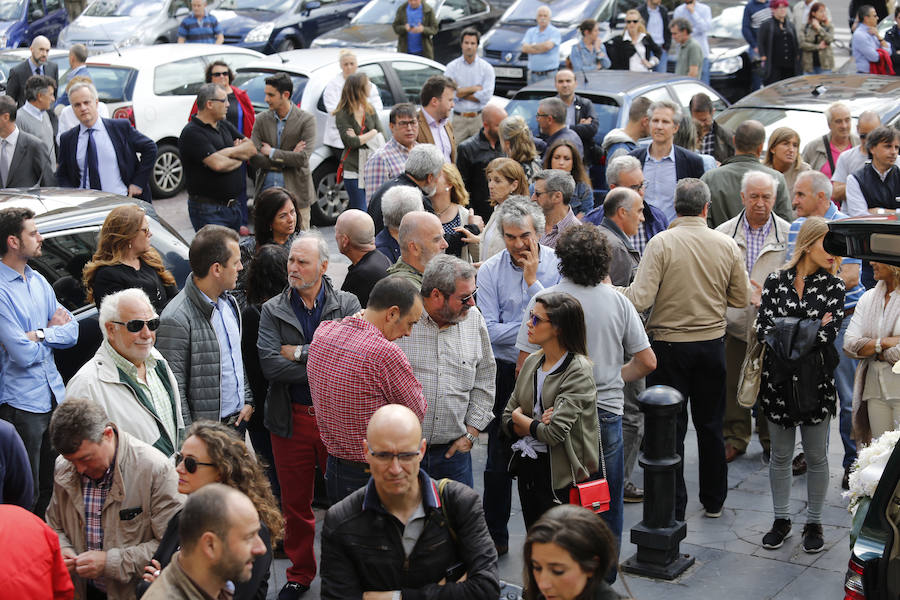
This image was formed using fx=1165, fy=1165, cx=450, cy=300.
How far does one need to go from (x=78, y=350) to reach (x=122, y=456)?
2703 mm

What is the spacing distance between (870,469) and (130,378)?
11.5ft

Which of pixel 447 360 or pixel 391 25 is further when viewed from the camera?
pixel 391 25

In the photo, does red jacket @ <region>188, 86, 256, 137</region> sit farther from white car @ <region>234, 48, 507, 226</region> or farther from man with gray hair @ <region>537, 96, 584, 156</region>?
man with gray hair @ <region>537, 96, 584, 156</region>

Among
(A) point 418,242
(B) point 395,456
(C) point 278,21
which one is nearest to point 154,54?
(C) point 278,21

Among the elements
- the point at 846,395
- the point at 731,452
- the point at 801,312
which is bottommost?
the point at 731,452

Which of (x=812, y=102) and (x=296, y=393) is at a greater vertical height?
(x=812, y=102)

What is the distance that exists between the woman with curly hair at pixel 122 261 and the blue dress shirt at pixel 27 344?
344 millimetres

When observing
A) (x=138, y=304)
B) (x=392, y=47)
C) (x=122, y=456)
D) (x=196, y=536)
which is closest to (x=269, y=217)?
(x=138, y=304)

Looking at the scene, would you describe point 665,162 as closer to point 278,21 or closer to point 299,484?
point 299,484

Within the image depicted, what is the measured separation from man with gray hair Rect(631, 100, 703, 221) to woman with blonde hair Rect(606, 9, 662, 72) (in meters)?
6.94

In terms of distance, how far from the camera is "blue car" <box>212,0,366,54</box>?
19844mm

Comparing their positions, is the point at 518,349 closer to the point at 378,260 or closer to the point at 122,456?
the point at 378,260

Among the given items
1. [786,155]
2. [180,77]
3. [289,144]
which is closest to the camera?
[786,155]

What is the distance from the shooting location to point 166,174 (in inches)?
571
